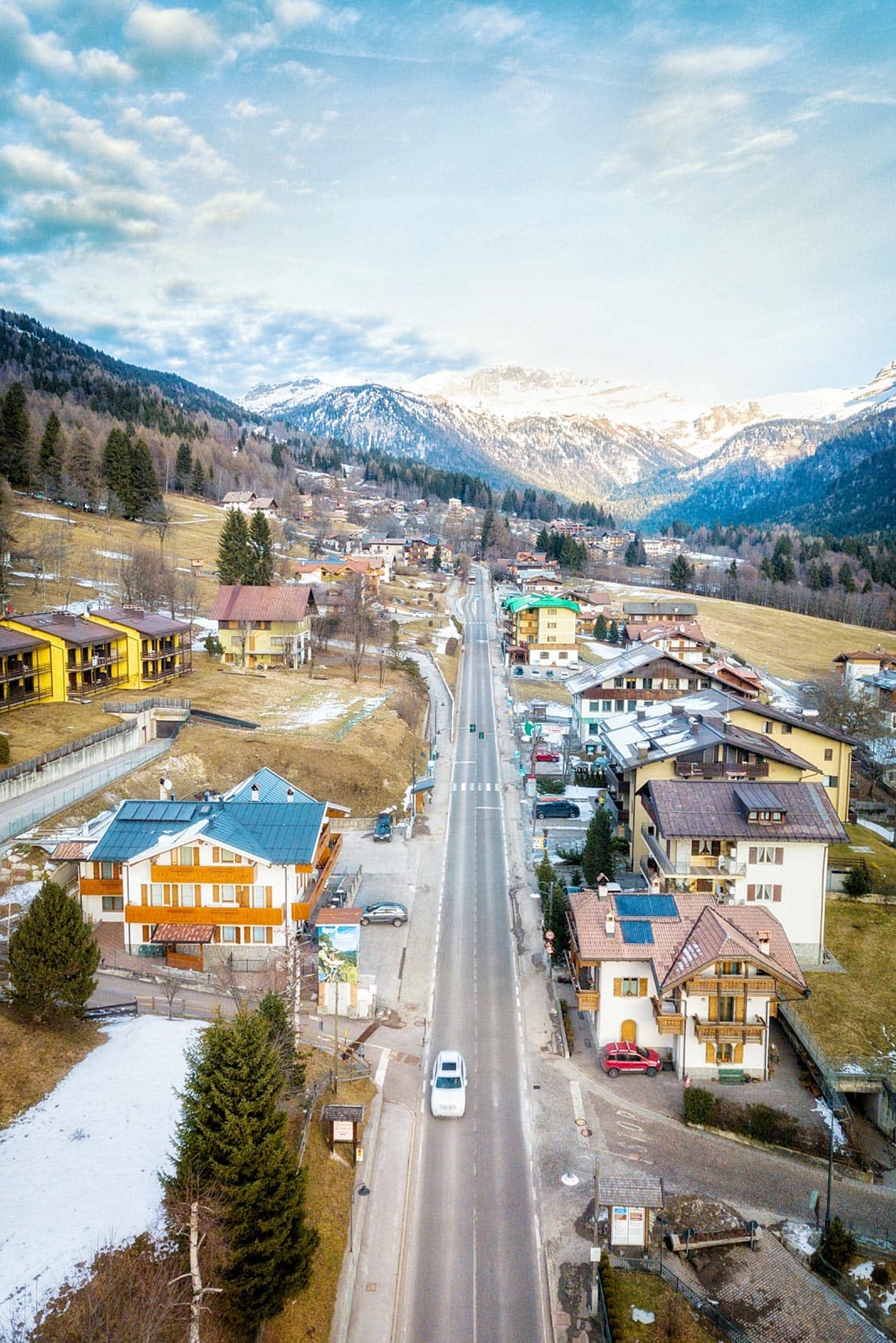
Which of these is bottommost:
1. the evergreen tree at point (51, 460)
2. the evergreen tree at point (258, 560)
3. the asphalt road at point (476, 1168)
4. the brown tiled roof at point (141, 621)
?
the asphalt road at point (476, 1168)

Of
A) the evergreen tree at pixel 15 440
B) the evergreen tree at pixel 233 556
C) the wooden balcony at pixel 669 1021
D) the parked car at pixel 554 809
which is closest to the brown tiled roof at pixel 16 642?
the evergreen tree at pixel 233 556

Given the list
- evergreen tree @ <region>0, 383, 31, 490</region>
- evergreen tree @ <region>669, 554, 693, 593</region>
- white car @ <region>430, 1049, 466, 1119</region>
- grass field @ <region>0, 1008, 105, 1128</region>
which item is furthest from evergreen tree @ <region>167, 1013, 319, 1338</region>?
evergreen tree @ <region>669, 554, 693, 593</region>

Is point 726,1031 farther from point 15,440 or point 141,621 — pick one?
point 15,440

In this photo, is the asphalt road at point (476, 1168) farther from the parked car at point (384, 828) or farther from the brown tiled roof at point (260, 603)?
the brown tiled roof at point (260, 603)

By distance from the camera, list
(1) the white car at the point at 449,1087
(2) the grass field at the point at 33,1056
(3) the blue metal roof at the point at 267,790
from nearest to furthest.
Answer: (2) the grass field at the point at 33,1056
(1) the white car at the point at 449,1087
(3) the blue metal roof at the point at 267,790

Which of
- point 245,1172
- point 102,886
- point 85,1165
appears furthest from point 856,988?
point 102,886

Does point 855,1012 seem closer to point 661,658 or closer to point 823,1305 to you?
point 823,1305
